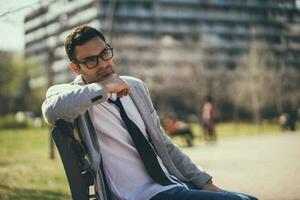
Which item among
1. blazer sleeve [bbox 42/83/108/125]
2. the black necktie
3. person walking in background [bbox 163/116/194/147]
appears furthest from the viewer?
person walking in background [bbox 163/116/194/147]

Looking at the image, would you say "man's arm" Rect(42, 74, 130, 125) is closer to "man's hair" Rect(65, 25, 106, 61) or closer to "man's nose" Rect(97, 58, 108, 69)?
"man's nose" Rect(97, 58, 108, 69)

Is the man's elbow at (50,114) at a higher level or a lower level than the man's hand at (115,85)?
lower

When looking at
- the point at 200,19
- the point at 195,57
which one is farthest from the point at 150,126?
the point at 200,19

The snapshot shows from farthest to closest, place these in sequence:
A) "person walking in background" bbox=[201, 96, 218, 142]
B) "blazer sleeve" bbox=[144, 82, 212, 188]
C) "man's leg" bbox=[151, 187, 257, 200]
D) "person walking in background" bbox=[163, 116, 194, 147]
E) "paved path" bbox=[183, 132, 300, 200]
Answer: "person walking in background" bbox=[201, 96, 218, 142] < "person walking in background" bbox=[163, 116, 194, 147] < "paved path" bbox=[183, 132, 300, 200] < "blazer sleeve" bbox=[144, 82, 212, 188] < "man's leg" bbox=[151, 187, 257, 200]

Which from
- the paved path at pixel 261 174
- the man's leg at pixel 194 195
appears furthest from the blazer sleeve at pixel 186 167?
the paved path at pixel 261 174

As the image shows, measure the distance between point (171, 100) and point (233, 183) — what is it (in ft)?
220

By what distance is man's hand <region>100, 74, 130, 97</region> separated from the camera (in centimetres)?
252

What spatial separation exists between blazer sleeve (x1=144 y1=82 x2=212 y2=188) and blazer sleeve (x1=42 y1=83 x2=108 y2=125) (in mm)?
486

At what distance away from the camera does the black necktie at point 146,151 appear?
8.58 ft

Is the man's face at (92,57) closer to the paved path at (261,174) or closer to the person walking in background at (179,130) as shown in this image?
the paved path at (261,174)

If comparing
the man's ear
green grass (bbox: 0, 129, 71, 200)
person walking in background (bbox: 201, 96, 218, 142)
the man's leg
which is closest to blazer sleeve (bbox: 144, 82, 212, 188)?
the man's leg

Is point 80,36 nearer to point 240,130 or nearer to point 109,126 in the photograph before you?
point 109,126

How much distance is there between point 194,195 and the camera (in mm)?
2395

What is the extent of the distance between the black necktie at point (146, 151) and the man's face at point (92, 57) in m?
0.15
